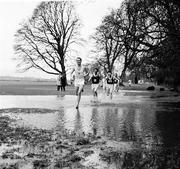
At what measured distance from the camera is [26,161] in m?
5.50

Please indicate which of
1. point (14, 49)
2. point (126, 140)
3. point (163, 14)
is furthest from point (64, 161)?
point (14, 49)

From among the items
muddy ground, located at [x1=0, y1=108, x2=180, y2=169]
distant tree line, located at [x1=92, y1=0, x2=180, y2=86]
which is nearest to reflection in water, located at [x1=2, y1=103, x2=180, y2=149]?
muddy ground, located at [x1=0, y1=108, x2=180, y2=169]

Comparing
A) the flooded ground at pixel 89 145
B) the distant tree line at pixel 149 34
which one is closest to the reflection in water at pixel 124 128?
the flooded ground at pixel 89 145

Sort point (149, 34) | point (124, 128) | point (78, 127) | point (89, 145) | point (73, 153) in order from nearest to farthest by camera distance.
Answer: point (73, 153)
point (89, 145)
point (124, 128)
point (78, 127)
point (149, 34)

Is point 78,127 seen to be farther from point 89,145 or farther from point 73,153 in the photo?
point 73,153

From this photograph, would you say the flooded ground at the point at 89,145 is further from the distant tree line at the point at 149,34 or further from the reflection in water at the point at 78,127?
the distant tree line at the point at 149,34

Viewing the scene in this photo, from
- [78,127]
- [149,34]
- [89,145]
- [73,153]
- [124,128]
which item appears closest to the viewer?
[73,153]

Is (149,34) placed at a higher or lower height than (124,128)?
higher

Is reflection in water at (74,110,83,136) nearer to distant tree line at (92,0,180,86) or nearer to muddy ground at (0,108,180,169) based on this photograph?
muddy ground at (0,108,180,169)

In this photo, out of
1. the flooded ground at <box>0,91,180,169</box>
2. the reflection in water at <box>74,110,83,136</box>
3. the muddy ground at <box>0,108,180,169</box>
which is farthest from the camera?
the reflection in water at <box>74,110,83,136</box>

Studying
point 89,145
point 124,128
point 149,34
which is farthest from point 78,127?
point 149,34

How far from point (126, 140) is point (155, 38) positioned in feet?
49.1

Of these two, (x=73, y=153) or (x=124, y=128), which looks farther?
(x=124, y=128)

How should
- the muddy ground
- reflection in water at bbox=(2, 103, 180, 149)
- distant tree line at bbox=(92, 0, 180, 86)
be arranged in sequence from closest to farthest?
the muddy ground → reflection in water at bbox=(2, 103, 180, 149) → distant tree line at bbox=(92, 0, 180, 86)
